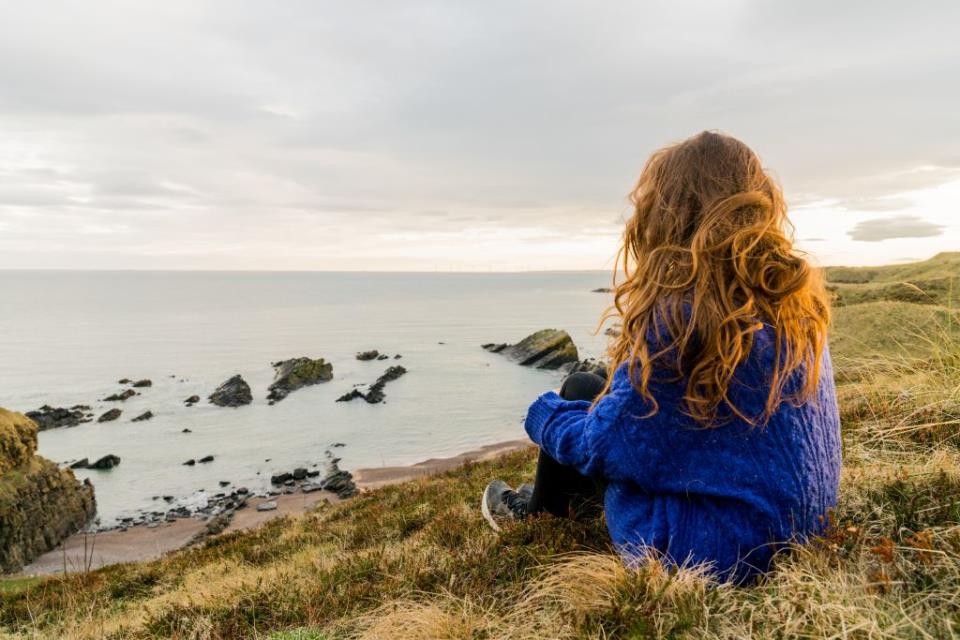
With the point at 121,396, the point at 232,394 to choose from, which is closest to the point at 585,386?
the point at 232,394

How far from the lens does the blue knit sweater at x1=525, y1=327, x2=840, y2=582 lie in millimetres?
2346

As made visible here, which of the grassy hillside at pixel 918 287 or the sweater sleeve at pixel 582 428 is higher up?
the grassy hillside at pixel 918 287

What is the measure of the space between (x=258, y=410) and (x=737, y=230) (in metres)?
38.9

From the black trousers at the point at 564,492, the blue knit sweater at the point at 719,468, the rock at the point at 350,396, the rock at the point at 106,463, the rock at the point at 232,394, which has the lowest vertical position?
the rock at the point at 106,463

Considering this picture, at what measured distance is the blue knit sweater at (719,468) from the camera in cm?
235

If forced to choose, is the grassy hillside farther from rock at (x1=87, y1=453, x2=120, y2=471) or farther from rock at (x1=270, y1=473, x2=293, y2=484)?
rock at (x1=87, y1=453, x2=120, y2=471)

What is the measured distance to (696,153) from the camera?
8.70ft

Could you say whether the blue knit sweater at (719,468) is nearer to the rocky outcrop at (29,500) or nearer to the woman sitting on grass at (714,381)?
the woman sitting on grass at (714,381)

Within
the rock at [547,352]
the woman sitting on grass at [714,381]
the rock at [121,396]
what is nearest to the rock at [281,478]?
the rock at [121,396]

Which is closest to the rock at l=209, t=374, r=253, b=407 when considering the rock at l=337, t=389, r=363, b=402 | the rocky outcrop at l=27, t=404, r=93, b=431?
the rock at l=337, t=389, r=363, b=402

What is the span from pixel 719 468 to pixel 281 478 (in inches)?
1023

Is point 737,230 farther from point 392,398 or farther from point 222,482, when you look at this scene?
point 392,398

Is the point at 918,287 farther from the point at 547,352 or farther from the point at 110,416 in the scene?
the point at 110,416

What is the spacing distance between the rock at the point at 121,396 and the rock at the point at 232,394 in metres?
6.24
